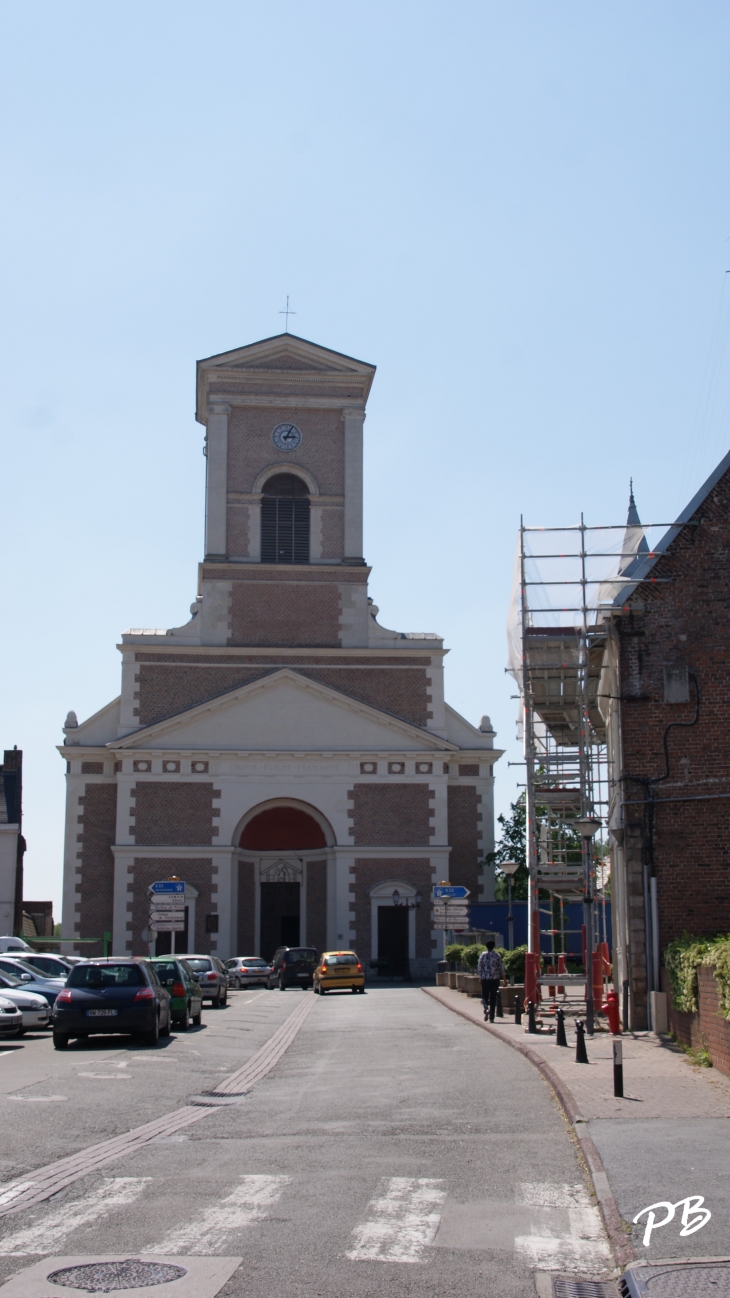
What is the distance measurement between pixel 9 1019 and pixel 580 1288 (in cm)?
1757

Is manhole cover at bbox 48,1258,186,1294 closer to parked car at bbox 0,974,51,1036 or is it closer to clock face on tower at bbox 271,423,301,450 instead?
parked car at bbox 0,974,51,1036

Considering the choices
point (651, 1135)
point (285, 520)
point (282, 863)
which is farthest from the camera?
point (285, 520)

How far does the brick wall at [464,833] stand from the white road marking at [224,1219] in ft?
136

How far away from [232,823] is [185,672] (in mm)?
6168

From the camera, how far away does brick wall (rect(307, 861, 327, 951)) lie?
50.2 meters

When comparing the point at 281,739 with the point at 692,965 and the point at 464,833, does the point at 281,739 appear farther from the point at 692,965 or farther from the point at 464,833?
the point at 692,965

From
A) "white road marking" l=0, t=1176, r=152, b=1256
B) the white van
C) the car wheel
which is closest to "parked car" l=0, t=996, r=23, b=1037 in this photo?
the car wheel

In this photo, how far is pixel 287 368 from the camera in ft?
179

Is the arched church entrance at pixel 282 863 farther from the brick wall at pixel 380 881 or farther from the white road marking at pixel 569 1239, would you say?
the white road marking at pixel 569 1239

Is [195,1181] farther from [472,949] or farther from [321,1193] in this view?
[472,949]

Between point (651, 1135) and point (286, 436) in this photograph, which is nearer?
point (651, 1135)

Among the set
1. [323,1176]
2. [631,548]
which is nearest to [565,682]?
[631,548]

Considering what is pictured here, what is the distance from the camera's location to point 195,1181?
959 centimetres

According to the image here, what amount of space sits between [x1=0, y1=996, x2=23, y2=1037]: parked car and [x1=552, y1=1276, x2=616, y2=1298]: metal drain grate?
56.9 feet
